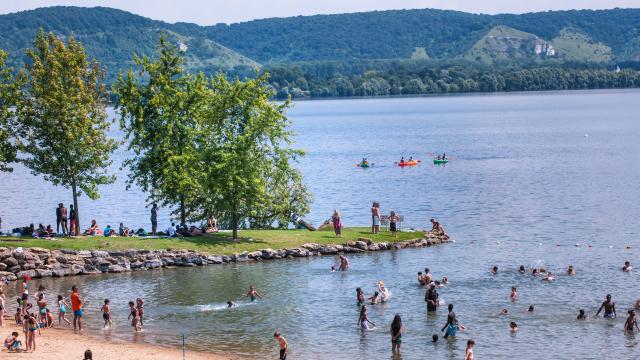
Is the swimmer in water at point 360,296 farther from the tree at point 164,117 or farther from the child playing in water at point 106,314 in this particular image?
the tree at point 164,117

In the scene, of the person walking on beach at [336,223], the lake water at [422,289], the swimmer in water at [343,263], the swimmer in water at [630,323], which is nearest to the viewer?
the lake water at [422,289]

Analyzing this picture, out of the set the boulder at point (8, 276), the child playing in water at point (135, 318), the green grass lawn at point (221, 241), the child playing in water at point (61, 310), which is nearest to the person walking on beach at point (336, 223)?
the green grass lawn at point (221, 241)

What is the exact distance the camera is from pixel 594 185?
382ft

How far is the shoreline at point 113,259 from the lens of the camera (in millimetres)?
57062

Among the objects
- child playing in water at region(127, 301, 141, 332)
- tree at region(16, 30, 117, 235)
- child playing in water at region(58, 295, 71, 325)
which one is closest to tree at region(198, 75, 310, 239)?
tree at region(16, 30, 117, 235)

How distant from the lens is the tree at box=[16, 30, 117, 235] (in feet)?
204

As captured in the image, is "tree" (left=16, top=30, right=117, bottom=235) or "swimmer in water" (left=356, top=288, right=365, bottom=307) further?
"tree" (left=16, top=30, right=117, bottom=235)

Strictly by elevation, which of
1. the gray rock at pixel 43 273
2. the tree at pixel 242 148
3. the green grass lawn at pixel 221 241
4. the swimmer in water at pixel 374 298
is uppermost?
the tree at pixel 242 148

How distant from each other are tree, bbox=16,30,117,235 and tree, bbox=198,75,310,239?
25.3 feet

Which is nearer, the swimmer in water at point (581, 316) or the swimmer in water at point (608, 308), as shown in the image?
the swimmer in water at point (581, 316)

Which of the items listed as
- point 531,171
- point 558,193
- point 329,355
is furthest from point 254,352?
point 531,171

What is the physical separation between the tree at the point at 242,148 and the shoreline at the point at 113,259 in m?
3.60

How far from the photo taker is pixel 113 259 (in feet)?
195

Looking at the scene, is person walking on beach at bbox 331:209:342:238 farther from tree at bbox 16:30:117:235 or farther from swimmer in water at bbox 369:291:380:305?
tree at bbox 16:30:117:235
